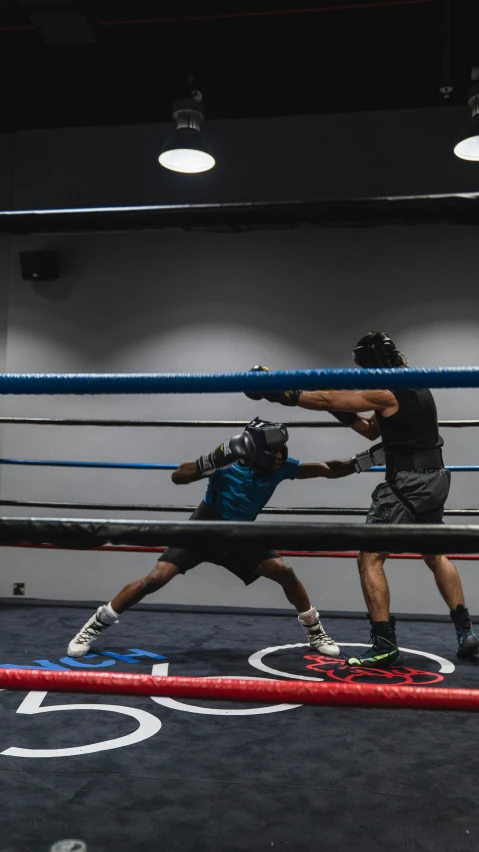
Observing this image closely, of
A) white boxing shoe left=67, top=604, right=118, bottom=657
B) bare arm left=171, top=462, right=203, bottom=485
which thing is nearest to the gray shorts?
bare arm left=171, top=462, right=203, bottom=485

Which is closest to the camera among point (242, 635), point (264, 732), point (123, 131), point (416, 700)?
point (416, 700)

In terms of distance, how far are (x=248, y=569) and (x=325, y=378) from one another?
1781 millimetres

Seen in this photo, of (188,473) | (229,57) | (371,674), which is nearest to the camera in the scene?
(371,674)

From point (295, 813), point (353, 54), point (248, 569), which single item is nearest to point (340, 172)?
point (353, 54)

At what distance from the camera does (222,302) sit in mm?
4105

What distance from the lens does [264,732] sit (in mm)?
1669

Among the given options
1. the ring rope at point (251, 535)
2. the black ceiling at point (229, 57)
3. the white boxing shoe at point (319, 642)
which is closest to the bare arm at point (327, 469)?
the white boxing shoe at point (319, 642)

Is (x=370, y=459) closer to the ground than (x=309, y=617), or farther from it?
farther from it

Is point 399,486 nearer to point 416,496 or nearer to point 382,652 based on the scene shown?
point 416,496

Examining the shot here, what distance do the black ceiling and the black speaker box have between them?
96 centimetres

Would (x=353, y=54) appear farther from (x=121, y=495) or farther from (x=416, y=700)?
(x=416, y=700)

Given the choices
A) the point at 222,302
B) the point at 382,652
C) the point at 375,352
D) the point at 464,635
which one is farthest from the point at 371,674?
the point at 222,302

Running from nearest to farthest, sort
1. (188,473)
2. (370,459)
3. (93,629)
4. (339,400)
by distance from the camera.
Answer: (339,400), (188,473), (93,629), (370,459)

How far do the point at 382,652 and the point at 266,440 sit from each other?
2.83 feet
